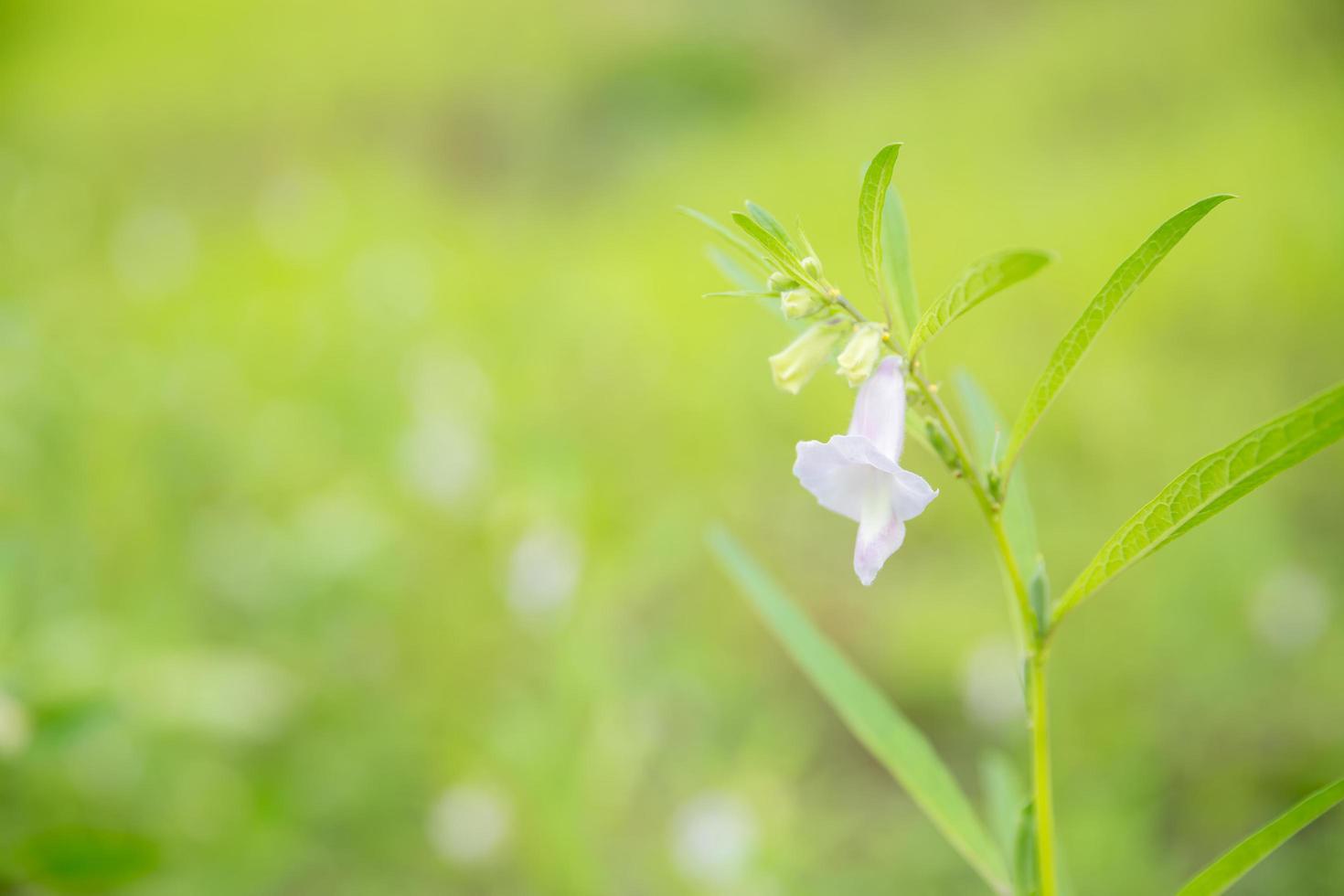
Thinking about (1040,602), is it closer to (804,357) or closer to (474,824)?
(804,357)

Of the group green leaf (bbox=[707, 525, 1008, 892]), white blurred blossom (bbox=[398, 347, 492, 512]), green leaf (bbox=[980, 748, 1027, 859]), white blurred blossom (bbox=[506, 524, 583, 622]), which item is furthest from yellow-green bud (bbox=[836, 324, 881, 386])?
white blurred blossom (bbox=[398, 347, 492, 512])

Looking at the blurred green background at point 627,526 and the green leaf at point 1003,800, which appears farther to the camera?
the blurred green background at point 627,526

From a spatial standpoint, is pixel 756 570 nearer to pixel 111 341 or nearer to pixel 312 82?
pixel 111 341

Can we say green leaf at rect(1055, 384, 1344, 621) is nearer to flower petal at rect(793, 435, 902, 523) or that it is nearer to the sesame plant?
the sesame plant

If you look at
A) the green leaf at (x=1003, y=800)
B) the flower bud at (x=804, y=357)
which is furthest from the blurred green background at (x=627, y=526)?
the flower bud at (x=804, y=357)

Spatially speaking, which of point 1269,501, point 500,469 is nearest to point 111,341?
point 500,469

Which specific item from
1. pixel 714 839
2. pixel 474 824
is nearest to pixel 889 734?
pixel 714 839

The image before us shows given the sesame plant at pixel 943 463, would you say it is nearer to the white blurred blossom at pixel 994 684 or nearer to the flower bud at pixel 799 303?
the flower bud at pixel 799 303
